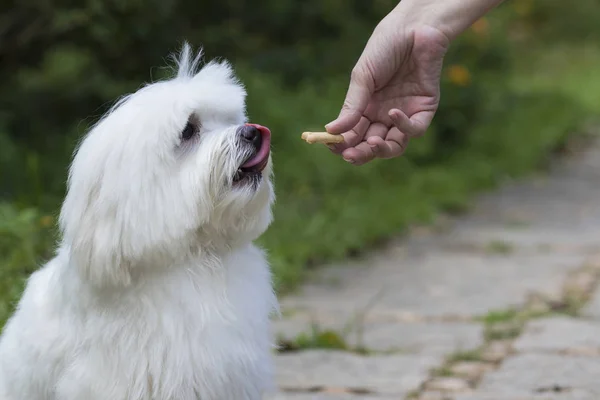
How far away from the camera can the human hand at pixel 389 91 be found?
3.11m

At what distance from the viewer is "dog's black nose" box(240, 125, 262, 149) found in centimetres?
266

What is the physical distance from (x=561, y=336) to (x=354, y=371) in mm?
973

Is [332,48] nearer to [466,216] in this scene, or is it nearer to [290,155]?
[290,155]

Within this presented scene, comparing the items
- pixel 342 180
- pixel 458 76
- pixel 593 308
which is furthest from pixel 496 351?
pixel 458 76

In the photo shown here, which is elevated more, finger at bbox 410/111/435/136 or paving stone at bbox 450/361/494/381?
finger at bbox 410/111/435/136

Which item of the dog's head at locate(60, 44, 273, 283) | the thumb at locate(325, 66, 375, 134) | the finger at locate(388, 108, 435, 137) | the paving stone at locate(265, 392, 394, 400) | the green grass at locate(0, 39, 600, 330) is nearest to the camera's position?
the dog's head at locate(60, 44, 273, 283)

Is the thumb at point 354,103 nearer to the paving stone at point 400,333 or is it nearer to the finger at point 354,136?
the finger at point 354,136

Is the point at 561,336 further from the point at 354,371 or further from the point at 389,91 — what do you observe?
the point at 389,91

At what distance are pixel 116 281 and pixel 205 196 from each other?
329mm

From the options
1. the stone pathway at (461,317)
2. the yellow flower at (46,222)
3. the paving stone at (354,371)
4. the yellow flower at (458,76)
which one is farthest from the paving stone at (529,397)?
the yellow flower at (458,76)

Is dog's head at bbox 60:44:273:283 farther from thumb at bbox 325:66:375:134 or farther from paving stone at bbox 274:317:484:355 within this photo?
paving stone at bbox 274:317:484:355

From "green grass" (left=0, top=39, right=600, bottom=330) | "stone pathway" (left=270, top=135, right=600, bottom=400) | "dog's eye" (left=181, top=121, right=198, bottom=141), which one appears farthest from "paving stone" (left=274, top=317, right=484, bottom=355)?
"dog's eye" (left=181, top=121, right=198, bottom=141)

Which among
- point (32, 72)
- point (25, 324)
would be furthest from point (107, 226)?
point (32, 72)

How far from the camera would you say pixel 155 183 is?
2648 millimetres
